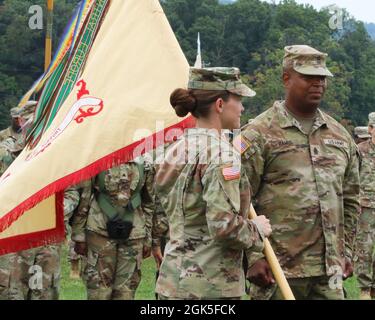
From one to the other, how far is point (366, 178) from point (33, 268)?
6.67 meters

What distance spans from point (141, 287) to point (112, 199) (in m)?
3.84

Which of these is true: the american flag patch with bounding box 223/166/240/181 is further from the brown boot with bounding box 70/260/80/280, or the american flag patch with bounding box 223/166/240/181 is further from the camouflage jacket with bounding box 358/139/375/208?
the brown boot with bounding box 70/260/80/280

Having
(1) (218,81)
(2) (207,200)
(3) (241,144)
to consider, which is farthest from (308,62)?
(2) (207,200)

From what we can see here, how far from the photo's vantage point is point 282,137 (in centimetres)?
706

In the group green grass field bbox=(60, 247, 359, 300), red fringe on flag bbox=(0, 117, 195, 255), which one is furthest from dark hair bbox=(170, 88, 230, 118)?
green grass field bbox=(60, 247, 359, 300)

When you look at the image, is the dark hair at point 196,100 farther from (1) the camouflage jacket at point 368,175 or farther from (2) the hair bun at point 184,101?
(1) the camouflage jacket at point 368,175

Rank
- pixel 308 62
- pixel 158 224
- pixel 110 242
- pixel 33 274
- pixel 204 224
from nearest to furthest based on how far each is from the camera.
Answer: pixel 204 224 < pixel 308 62 < pixel 33 274 < pixel 110 242 < pixel 158 224

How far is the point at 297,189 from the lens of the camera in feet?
22.9

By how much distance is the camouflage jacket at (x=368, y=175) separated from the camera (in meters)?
14.5

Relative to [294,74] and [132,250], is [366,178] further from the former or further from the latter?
→ [294,74]

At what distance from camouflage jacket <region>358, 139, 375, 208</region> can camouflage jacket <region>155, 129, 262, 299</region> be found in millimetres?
8838

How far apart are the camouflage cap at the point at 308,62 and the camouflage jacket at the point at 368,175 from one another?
24.6 ft

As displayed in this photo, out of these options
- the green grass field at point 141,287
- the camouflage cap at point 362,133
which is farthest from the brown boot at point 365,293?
the camouflage cap at point 362,133

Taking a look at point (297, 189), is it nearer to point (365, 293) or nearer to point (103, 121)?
point (103, 121)
